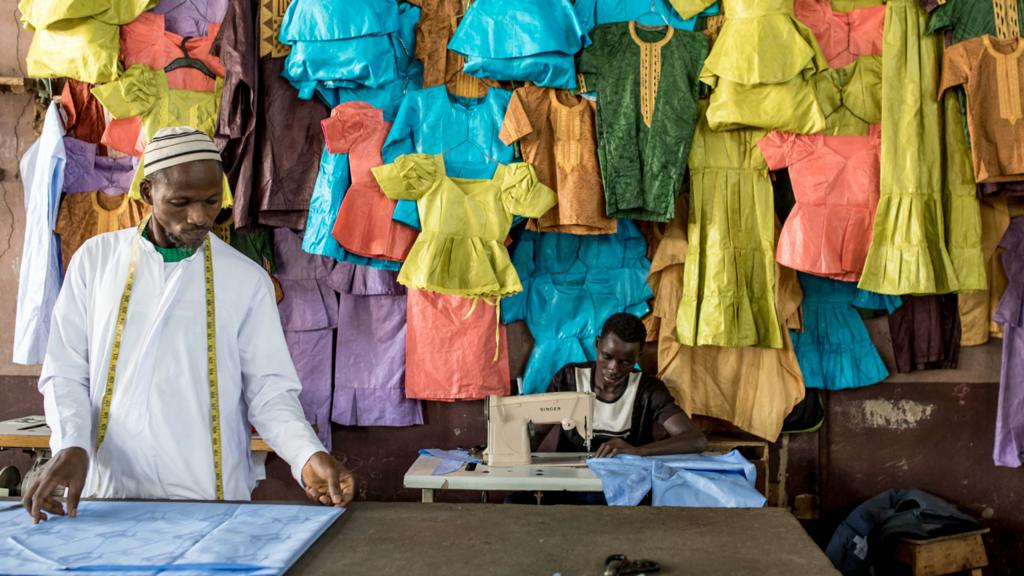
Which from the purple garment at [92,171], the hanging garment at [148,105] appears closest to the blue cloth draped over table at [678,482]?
the hanging garment at [148,105]

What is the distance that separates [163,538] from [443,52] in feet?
10.8

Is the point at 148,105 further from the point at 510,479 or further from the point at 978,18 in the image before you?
the point at 978,18

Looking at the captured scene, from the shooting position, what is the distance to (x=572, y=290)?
471cm

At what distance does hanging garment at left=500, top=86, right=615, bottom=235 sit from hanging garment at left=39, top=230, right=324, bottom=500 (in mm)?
2219

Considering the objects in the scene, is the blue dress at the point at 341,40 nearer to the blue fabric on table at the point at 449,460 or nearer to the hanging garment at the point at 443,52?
the hanging garment at the point at 443,52

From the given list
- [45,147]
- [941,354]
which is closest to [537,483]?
[941,354]

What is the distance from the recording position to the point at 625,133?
169 inches

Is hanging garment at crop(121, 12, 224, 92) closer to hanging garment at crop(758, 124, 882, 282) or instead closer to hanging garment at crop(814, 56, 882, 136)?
hanging garment at crop(758, 124, 882, 282)

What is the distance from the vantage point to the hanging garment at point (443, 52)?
4.56 metres

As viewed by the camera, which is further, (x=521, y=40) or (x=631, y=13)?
(x=631, y=13)

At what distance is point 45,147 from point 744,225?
347cm

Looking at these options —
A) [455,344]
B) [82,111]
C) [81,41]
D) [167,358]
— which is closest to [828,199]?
[455,344]

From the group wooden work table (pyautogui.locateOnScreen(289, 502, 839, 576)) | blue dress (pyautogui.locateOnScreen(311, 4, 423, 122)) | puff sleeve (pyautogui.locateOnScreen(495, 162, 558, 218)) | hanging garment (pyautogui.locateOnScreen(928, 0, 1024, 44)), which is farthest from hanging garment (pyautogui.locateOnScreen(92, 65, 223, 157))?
→ hanging garment (pyautogui.locateOnScreen(928, 0, 1024, 44))

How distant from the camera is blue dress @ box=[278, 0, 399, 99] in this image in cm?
421
